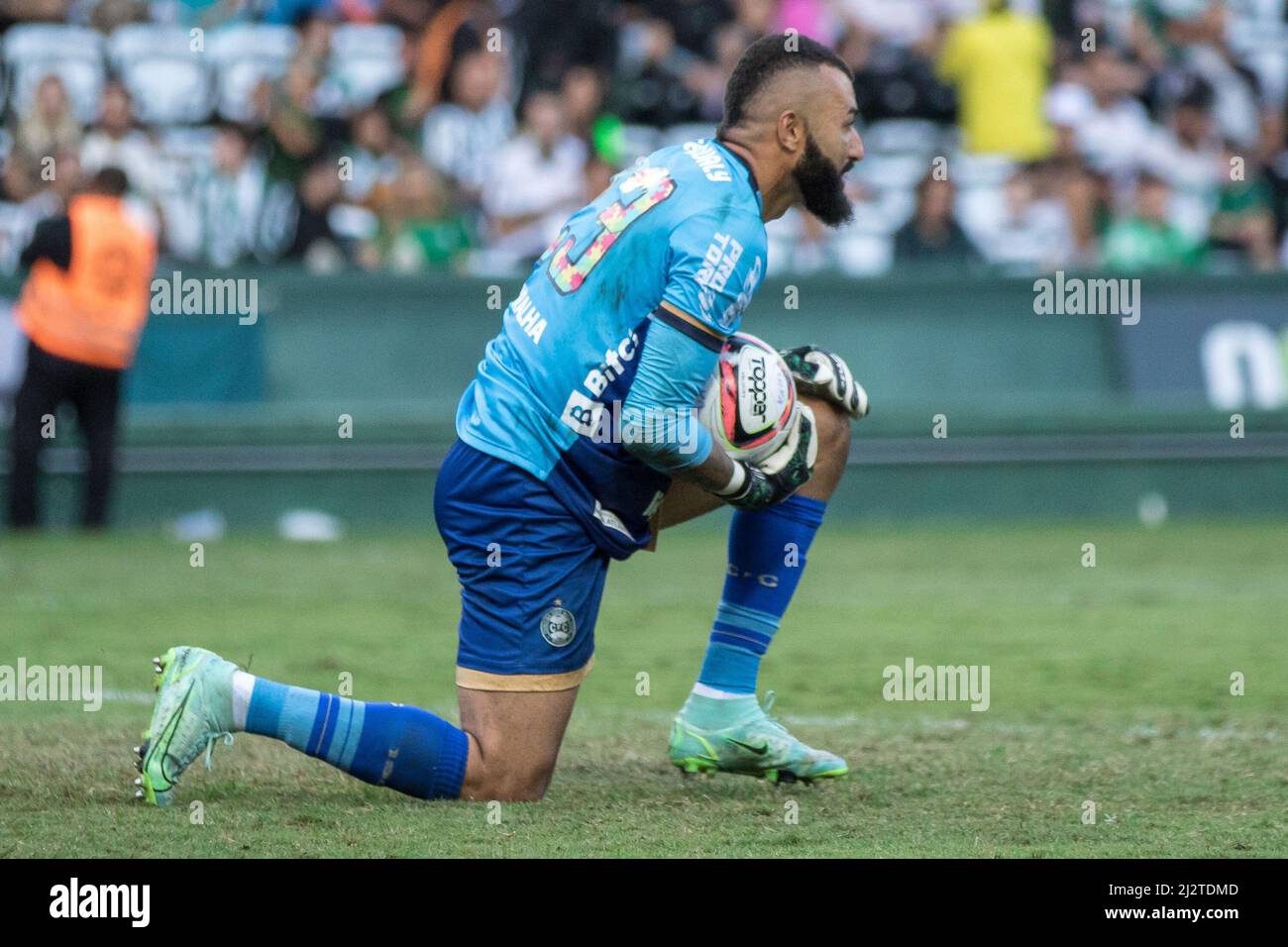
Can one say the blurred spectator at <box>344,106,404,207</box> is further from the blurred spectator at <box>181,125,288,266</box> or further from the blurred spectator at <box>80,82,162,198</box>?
the blurred spectator at <box>80,82,162,198</box>

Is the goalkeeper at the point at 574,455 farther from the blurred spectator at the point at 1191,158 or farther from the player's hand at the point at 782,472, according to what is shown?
the blurred spectator at the point at 1191,158

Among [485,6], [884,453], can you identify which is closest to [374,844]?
[884,453]

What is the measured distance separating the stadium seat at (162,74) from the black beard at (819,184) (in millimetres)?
9797

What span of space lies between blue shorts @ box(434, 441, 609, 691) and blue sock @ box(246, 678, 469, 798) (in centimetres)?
17

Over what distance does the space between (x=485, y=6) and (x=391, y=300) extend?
9.43 ft

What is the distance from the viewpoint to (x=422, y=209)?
44.2ft

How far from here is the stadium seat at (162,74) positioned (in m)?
14.1

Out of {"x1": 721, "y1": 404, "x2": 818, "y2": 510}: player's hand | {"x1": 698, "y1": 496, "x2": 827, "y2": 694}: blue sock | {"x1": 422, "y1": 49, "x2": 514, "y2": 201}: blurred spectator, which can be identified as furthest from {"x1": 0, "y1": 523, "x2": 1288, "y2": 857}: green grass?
{"x1": 422, "y1": 49, "x2": 514, "y2": 201}: blurred spectator

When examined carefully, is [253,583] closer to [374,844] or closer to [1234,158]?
[374,844]

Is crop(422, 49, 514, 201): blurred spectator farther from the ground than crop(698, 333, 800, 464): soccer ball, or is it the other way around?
crop(422, 49, 514, 201): blurred spectator

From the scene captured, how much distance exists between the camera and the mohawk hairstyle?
5059 mm

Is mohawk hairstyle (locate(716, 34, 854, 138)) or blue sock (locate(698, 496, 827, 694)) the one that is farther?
blue sock (locate(698, 496, 827, 694))

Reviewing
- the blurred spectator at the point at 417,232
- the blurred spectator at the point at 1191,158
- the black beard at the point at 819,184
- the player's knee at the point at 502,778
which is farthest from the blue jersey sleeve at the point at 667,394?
the blurred spectator at the point at 1191,158
